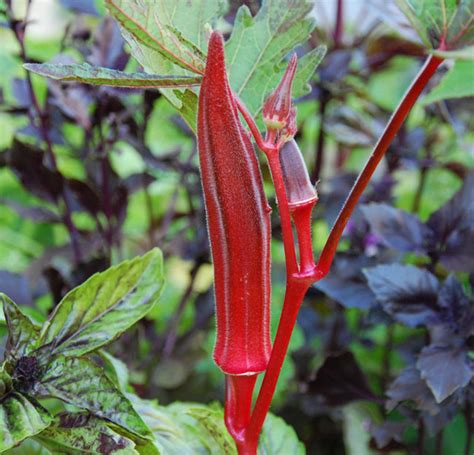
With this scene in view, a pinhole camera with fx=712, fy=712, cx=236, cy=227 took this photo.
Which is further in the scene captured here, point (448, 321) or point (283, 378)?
point (283, 378)

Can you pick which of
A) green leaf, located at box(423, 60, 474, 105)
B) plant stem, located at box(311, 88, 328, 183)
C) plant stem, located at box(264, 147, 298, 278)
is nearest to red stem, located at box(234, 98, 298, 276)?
plant stem, located at box(264, 147, 298, 278)

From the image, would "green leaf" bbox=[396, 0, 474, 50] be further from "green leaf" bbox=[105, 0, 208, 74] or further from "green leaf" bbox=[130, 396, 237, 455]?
"green leaf" bbox=[130, 396, 237, 455]

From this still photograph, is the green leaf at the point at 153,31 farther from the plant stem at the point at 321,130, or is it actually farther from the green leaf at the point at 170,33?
the plant stem at the point at 321,130

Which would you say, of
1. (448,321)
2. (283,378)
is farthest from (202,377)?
(448,321)

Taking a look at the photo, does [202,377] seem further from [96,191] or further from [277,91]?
[277,91]

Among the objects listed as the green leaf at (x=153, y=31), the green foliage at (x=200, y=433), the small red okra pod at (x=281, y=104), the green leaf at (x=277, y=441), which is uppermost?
the green leaf at (x=153, y=31)

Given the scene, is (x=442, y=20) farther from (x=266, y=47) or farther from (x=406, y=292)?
(x=406, y=292)

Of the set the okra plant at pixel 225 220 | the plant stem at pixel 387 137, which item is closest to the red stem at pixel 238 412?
the okra plant at pixel 225 220
